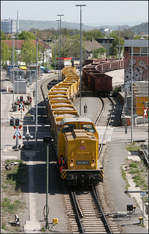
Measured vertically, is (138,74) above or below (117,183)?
above

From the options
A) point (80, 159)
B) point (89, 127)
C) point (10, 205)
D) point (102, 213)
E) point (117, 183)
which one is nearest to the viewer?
point (102, 213)

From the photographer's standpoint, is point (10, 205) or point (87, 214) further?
point (10, 205)

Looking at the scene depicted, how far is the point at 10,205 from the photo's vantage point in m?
28.5

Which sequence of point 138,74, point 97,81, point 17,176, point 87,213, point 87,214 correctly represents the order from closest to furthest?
Result: point 87,214
point 87,213
point 17,176
point 138,74
point 97,81

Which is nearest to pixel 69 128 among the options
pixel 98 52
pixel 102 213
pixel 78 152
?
pixel 78 152

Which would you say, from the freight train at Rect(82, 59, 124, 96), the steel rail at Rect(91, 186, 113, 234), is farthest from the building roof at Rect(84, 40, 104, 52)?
the steel rail at Rect(91, 186, 113, 234)

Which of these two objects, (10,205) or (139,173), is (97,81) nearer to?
(139,173)

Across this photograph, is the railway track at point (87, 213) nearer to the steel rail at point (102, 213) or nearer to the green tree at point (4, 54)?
the steel rail at point (102, 213)

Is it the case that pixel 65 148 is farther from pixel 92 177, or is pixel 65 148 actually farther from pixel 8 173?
pixel 8 173

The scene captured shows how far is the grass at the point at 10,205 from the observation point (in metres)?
27.9

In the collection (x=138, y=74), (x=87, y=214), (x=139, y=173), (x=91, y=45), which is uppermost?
(x=91, y=45)

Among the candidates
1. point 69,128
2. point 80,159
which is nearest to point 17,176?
point 69,128

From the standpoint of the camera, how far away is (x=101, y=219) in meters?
26.7

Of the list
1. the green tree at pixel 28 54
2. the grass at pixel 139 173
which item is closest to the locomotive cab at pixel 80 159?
the grass at pixel 139 173
